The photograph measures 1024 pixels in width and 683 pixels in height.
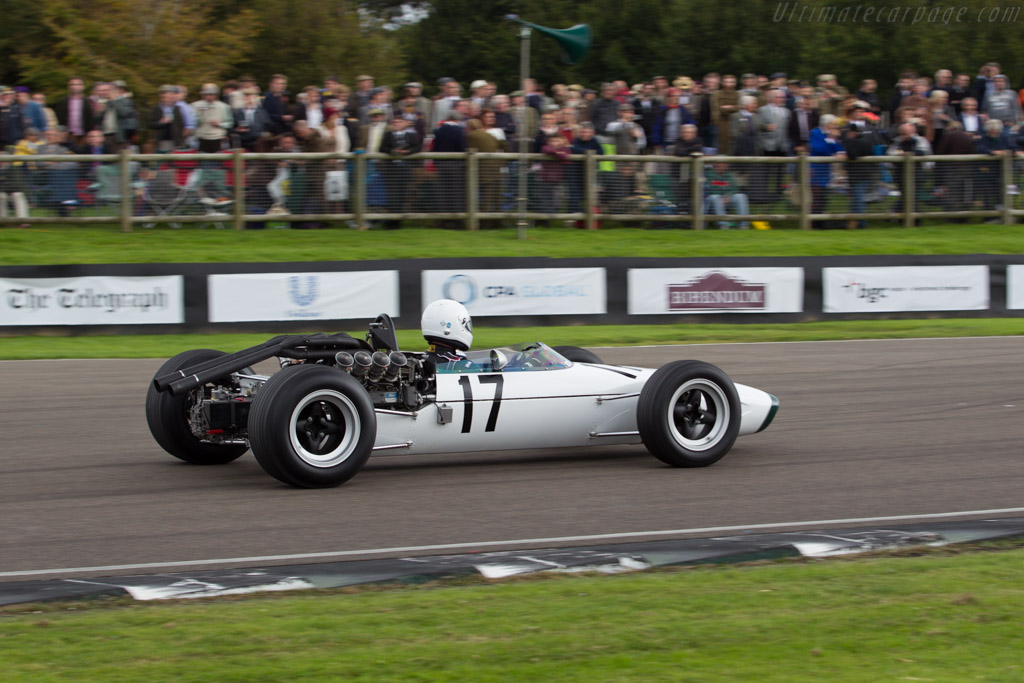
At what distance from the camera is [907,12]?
34062 millimetres

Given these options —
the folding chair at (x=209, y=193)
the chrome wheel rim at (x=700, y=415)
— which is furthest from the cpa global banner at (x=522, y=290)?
the chrome wheel rim at (x=700, y=415)

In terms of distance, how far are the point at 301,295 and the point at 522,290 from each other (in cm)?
275

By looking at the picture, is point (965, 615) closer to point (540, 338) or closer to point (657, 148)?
point (540, 338)

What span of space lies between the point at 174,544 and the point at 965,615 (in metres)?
Result: 3.59

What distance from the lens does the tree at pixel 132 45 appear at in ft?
75.6

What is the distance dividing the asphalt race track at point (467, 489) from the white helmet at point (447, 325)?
0.85 meters

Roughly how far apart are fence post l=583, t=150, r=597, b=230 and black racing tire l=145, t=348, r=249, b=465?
470 inches

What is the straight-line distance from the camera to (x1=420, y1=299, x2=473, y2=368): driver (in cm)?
793

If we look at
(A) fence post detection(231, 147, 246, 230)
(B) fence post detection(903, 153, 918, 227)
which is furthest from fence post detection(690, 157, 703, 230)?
(A) fence post detection(231, 147, 246, 230)

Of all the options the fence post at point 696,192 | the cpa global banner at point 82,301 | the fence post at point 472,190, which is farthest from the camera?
the fence post at point 696,192

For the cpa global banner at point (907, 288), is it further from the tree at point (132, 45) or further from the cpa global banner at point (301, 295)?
the tree at point (132, 45)

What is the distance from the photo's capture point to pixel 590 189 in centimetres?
1961

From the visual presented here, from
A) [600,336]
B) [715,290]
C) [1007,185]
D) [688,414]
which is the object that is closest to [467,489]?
[688,414]

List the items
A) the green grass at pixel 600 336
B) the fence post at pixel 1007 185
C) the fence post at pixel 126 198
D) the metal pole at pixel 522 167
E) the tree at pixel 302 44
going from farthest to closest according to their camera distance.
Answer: the tree at pixel 302 44
the fence post at pixel 1007 185
the metal pole at pixel 522 167
the fence post at pixel 126 198
the green grass at pixel 600 336
